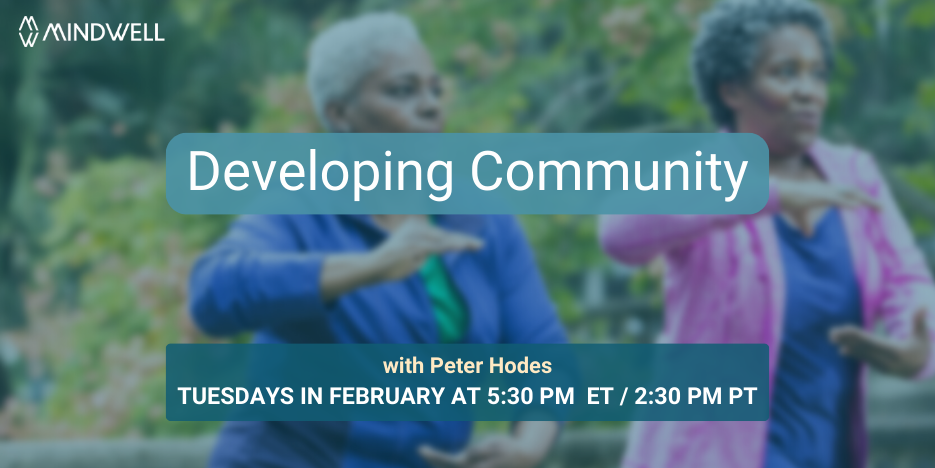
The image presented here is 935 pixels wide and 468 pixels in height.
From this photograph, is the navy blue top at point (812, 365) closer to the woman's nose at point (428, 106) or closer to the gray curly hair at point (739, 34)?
the gray curly hair at point (739, 34)

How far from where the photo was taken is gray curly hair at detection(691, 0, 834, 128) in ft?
5.89

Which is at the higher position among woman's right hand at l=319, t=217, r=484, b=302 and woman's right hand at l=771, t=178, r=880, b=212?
woman's right hand at l=771, t=178, r=880, b=212

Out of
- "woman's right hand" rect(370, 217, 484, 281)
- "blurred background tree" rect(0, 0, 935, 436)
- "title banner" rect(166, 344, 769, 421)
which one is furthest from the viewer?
"blurred background tree" rect(0, 0, 935, 436)

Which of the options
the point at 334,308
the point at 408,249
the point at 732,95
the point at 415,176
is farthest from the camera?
the point at 732,95

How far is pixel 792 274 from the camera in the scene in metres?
1.77

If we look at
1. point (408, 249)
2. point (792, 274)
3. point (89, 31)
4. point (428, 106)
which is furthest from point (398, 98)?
point (89, 31)

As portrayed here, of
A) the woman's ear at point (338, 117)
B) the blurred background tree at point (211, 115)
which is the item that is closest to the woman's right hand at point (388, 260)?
the woman's ear at point (338, 117)

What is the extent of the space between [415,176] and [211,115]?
2745 mm

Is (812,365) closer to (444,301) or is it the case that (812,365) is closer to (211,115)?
(444,301)

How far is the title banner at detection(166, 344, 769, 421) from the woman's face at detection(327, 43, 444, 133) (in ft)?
1.12

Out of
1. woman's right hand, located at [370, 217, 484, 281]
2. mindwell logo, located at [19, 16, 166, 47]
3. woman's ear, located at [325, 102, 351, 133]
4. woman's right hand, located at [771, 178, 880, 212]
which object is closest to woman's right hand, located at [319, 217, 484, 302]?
woman's right hand, located at [370, 217, 484, 281]

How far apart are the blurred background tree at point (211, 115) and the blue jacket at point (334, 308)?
1.56 metres

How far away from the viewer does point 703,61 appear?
1.87 m

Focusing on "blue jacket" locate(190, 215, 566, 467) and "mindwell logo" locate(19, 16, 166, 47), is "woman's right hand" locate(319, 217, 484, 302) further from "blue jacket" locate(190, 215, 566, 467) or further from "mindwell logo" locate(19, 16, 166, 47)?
"mindwell logo" locate(19, 16, 166, 47)
